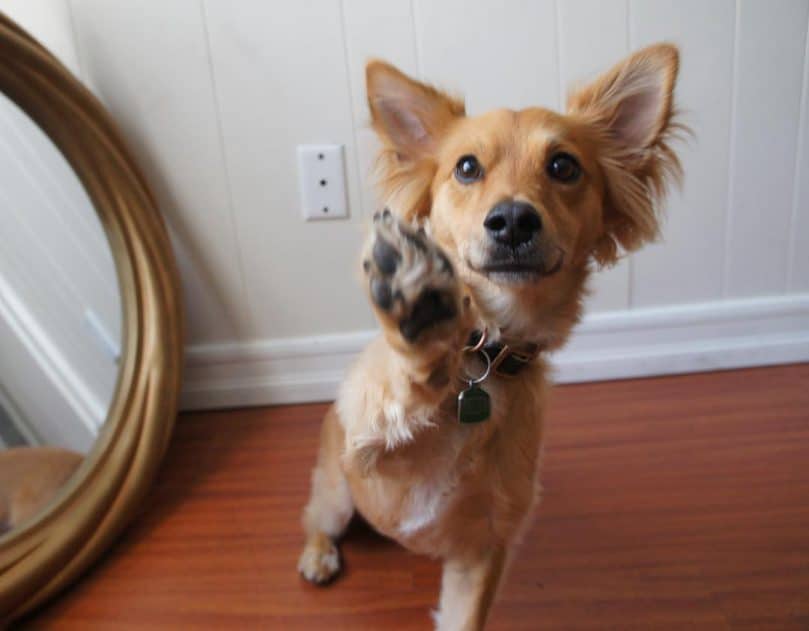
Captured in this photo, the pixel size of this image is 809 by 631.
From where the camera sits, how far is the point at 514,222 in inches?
31.8

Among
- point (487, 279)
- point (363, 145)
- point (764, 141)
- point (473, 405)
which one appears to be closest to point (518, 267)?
point (487, 279)

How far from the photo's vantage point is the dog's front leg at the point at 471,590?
930 millimetres

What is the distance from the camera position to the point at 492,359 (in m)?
0.87

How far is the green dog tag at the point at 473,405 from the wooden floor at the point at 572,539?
16.2 inches

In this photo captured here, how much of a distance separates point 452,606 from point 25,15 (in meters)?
1.51

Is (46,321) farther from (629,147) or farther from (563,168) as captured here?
(629,147)

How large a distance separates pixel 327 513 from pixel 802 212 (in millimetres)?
1365

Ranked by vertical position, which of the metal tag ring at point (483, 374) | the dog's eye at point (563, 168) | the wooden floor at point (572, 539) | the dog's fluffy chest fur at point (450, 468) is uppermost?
the dog's eye at point (563, 168)

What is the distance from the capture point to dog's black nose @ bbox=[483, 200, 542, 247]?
0.81 m

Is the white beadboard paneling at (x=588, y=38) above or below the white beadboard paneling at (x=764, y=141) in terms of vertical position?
above

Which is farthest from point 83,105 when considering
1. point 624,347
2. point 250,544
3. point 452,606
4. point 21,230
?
point 624,347

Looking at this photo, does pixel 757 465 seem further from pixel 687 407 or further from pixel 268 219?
pixel 268 219

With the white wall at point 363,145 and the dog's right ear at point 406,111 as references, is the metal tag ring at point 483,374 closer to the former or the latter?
the dog's right ear at point 406,111

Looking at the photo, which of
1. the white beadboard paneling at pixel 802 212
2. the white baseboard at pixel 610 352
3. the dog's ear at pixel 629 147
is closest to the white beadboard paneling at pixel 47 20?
the white baseboard at pixel 610 352
